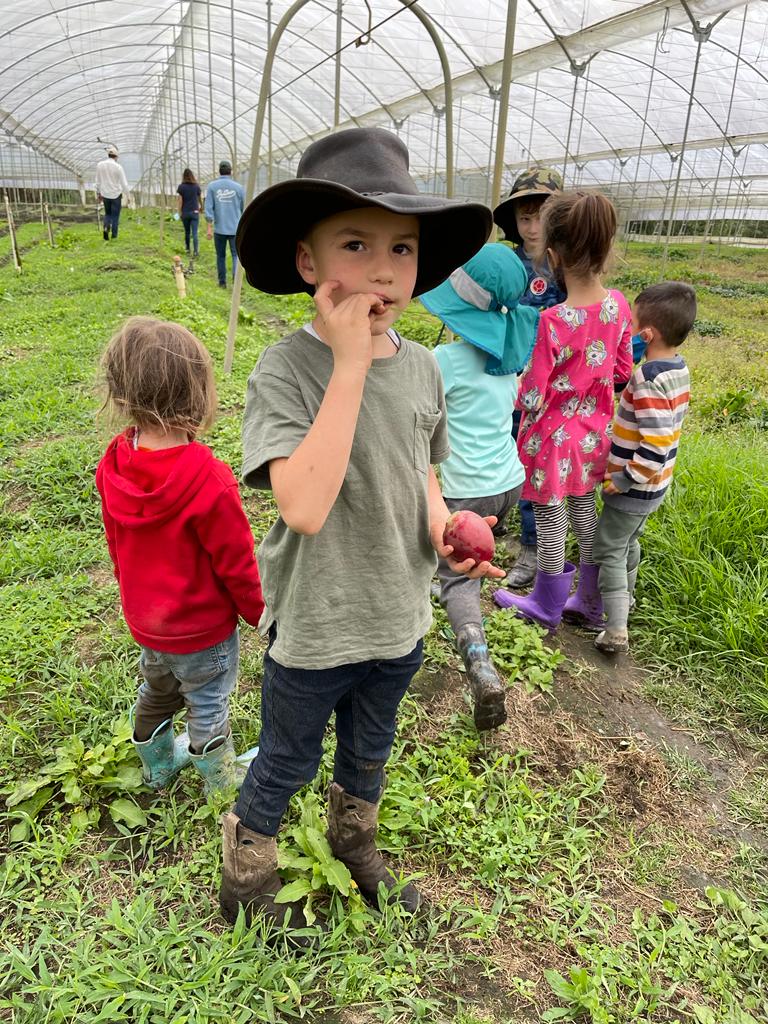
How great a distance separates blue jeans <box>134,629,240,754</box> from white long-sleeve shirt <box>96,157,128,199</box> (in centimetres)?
1557

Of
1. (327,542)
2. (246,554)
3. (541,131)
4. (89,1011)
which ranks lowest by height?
(89,1011)

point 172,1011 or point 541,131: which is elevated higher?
point 541,131

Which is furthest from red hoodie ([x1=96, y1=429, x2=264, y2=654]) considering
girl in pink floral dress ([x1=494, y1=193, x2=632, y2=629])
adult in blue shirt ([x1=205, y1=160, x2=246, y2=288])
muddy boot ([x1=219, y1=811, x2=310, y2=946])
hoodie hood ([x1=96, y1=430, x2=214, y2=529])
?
adult in blue shirt ([x1=205, y1=160, x2=246, y2=288])

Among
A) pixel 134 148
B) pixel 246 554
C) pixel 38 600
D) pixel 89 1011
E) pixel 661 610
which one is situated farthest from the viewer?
pixel 134 148

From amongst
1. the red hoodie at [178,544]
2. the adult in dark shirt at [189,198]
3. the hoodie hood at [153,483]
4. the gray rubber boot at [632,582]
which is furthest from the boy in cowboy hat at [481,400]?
the adult in dark shirt at [189,198]

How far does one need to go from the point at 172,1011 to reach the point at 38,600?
180cm

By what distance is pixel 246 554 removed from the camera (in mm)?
1730

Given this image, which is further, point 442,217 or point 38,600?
point 38,600

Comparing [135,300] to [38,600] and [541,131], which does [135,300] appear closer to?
[38,600]

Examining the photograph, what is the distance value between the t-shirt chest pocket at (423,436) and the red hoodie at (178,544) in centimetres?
51

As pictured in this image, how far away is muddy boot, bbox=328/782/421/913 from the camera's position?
5.48ft

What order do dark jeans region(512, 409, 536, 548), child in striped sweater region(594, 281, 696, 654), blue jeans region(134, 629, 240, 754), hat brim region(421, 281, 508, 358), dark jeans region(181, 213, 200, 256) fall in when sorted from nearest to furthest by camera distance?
blue jeans region(134, 629, 240, 754) → hat brim region(421, 281, 508, 358) → child in striped sweater region(594, 281, 696, 654) → dark jeans region(512, 409, 536, 548) → dark jeans region(181, 213, 200, 256)

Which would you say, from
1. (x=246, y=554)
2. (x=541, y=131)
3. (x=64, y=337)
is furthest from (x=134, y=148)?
(x=246, y=554)

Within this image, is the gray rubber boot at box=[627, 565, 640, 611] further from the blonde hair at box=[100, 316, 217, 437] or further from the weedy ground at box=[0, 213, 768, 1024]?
the blonde hair at box=[100, 316, 217, 437]
